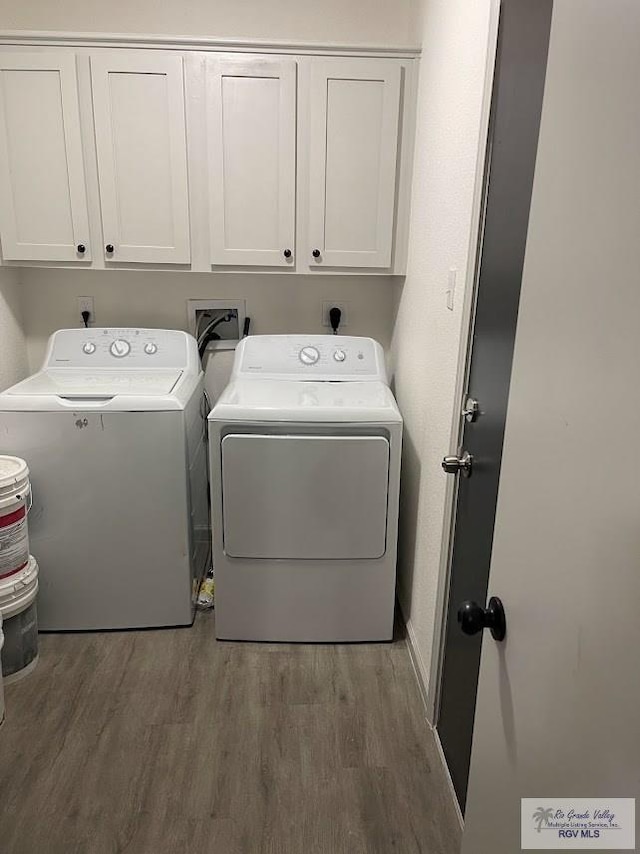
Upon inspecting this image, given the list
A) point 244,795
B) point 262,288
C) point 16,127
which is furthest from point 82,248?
point 244,795

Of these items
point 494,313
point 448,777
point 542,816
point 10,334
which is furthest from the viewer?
point 10,334

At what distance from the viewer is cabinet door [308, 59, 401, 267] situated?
2256 mm

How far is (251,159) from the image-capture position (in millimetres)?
2334

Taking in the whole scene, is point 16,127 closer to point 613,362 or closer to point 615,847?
point 613,362

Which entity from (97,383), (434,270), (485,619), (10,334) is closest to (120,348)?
(97,383)

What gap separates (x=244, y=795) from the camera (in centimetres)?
164

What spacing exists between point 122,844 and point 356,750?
0.67 metres

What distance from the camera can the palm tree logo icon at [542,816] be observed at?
68cm

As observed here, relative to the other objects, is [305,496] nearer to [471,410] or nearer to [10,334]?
[471,410]

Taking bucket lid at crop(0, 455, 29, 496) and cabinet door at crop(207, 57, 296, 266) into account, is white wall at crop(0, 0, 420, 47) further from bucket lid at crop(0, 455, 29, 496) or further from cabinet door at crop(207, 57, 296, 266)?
bucket lid at crop(0, 455, 29, 496)

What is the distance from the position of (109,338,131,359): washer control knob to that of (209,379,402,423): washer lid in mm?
531

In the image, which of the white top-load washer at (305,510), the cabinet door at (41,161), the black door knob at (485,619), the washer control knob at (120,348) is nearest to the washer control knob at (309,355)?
the white top-load washer at (305,510)

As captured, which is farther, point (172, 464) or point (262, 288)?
point (262, 288)

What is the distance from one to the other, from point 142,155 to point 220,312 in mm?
732
